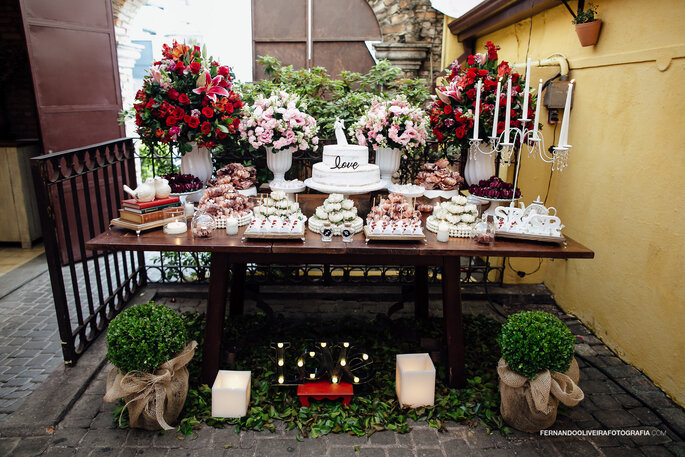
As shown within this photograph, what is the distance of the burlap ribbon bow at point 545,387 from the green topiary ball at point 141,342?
7.21ft

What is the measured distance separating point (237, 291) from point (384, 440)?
2187 mm

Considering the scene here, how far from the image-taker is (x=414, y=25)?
26.3ft

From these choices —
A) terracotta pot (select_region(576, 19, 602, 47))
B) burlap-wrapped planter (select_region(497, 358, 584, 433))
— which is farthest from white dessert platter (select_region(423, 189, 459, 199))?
terracotta pot (select_region(576, 19, 602, 47))

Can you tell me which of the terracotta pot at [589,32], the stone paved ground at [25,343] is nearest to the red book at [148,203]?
the stone paved ground at [25,343]

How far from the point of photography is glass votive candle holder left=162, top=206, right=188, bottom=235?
3443 millimetres

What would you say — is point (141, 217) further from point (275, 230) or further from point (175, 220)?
point (275, 230)

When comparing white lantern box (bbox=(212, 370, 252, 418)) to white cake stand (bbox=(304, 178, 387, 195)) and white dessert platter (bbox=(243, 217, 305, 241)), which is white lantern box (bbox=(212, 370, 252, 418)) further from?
white cake stand (bbox=(304, 178, 387, 195))

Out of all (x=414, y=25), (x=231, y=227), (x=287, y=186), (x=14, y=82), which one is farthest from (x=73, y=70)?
(x=414, y=25)

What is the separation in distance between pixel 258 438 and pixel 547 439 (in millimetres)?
1903

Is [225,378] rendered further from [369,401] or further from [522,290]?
[522,290]

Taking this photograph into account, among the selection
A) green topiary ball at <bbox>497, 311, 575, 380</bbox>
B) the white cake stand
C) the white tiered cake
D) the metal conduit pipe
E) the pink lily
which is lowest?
green topiary ball at <bbox>497, 311, 575, 380</bbox>

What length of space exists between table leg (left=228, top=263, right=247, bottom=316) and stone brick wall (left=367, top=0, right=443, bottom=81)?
5352 millimetres

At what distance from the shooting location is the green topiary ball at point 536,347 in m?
2.91

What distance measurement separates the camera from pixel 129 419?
3117 mm
